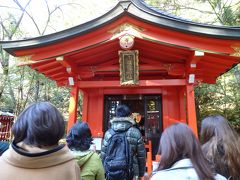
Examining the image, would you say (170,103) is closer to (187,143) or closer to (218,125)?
(218,125)

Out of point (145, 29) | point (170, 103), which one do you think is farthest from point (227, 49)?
point (170, 103)

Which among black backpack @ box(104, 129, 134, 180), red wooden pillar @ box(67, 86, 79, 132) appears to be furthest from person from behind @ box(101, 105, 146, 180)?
red wooden pillar @ box(67, 86, 79, 132)

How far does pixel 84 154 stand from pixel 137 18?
12.2 ft

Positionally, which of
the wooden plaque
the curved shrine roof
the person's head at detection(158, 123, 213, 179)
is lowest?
the person's head at detection(158, 123, 213, 179)

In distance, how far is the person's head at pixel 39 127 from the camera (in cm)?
140

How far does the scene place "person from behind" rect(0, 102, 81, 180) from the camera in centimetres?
135

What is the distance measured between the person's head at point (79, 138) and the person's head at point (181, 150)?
2.66 ft

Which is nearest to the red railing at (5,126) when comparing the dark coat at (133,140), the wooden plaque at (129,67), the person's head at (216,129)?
the wooden plaque at (129,67)

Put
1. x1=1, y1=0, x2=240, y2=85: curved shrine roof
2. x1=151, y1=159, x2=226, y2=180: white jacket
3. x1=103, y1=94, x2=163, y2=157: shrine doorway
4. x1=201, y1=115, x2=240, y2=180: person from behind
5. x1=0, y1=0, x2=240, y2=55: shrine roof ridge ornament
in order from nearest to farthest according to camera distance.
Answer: x1=151, y1=159, x2=226, y2=180: white jacket → x1=201, y1=115, x2=240, y2=180: person from behind → x1=0, y1=0, x2=240, y2=55: shrine roof ridge ornament → x1=1, y1=0, x2=240, y2=85: curved shrine roof → x1=103, y1=94, x2=163, y2=157: shrine doorway

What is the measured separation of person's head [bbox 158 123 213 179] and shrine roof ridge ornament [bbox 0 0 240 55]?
12.3ft

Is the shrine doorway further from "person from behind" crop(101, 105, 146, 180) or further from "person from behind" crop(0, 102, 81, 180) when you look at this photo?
"person from behind" crop(0, 102, 81, 180)

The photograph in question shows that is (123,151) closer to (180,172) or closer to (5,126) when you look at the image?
(180,172)

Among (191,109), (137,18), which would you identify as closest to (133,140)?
(191,109)

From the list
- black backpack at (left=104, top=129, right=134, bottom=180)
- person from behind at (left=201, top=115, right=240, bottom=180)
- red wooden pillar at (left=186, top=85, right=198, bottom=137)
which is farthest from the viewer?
red wooden pillar at (left=186, top=85, right=198, bottom=137)
